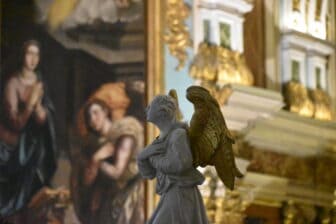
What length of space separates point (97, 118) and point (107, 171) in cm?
61

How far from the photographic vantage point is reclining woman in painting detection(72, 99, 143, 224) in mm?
13352

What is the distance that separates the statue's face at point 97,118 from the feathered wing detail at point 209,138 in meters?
5.92

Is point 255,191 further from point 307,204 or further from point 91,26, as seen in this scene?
point 91,26

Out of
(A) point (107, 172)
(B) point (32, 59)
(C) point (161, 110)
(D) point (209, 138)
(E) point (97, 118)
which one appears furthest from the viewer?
(B) point (32, 59)

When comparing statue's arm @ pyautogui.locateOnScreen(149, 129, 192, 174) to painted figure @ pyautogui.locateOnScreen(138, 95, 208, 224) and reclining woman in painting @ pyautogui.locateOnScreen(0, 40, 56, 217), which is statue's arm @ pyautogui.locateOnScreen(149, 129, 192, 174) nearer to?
painted figure @ pyautogui.locateOnScreen(138, 95, 208, 224)

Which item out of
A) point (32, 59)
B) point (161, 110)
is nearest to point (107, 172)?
point (32, 59)

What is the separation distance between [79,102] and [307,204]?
3.80 meters

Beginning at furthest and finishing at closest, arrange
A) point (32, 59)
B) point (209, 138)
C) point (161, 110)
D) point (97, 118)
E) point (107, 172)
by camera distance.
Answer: point (32, 59), point (97, 118), point (107, 172), point (209, 138), point (161, 110)

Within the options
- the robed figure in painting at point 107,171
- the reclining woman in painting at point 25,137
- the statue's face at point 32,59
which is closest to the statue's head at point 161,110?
the robed figure in painting at point 107,171

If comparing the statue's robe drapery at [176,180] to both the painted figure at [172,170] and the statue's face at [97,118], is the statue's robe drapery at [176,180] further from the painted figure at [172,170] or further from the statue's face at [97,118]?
the statue's face at [97,118]

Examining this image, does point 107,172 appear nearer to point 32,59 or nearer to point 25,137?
point 25,137

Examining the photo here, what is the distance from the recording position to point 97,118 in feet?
44.6

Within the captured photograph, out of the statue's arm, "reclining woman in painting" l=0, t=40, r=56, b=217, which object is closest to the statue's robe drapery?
the statue's arm

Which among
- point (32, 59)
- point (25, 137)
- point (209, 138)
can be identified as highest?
point (32, 59)
